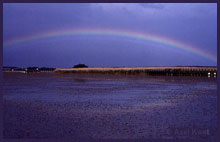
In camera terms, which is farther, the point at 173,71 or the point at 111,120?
the point at 173,71

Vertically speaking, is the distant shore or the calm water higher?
the distant shore

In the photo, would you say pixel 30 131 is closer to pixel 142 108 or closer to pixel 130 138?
pixel 130 138

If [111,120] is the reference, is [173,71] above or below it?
above

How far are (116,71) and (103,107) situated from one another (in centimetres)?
6455

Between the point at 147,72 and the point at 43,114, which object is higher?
the point at 147,72

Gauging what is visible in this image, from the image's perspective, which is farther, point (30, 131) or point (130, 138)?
point (30, 131)

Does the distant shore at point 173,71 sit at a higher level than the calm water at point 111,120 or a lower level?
higher

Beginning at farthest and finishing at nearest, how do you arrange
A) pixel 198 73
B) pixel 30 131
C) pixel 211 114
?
pixel 198 73
pixel 211 114
pixel 30 131

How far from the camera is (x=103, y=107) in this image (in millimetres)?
11992

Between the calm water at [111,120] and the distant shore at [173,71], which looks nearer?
the calm water at [111,120]

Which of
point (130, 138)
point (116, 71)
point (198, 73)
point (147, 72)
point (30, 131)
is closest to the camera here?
point (130, 138)

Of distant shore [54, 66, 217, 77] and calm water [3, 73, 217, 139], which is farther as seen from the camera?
distant shore [54, 66, 217, 77]

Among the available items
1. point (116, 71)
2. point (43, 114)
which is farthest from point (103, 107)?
point (116, 71)

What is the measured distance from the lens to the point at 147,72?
65.8 meters
